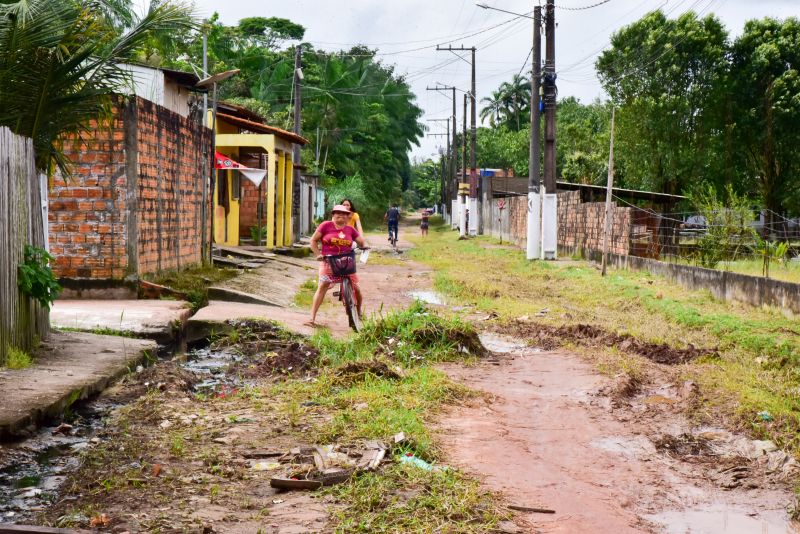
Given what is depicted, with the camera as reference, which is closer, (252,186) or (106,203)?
(106,203)

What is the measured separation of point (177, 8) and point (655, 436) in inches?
278

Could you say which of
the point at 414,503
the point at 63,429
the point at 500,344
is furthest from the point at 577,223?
the point at 414,503

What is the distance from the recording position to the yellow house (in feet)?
77.2

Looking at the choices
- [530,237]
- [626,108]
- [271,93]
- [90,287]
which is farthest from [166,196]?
[271,93]

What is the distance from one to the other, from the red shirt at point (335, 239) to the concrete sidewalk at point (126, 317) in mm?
1938

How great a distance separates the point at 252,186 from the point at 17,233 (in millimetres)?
18970

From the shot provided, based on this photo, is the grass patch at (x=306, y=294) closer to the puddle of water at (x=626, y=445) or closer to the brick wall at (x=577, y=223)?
the brick wall at (x=577, y=223)

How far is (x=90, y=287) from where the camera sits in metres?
11.6

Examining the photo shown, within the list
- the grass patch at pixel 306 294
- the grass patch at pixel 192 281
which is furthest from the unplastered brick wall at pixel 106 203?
the grass patch at pixel 306 294

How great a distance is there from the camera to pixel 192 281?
13.3 metres

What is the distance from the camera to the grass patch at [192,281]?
485 inches

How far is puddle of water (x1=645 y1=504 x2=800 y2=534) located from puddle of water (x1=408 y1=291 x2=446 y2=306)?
9776 millimetres

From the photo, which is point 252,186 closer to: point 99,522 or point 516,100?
point 99,522

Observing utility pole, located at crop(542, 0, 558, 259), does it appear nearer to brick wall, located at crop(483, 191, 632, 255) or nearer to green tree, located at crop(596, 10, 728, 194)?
brick wall, located at crop(483, 191, 632, 255)
